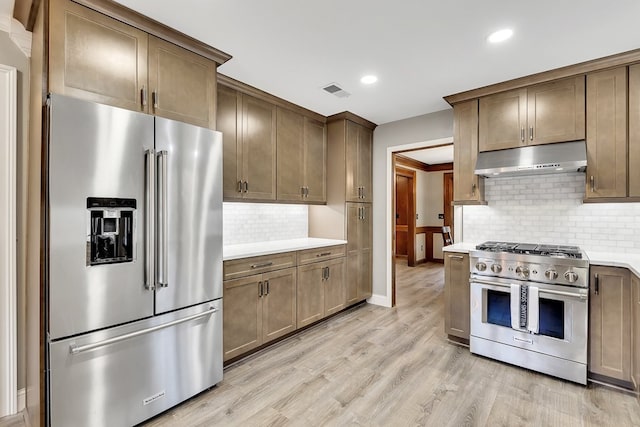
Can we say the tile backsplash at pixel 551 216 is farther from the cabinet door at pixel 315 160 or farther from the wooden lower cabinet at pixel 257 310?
the wooden lower cabinet at pixel 257 310

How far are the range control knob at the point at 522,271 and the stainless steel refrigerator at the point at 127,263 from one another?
2481mm

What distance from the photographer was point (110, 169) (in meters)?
1.80

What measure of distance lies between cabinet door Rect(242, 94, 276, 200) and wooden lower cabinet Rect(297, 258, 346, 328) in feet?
3.13

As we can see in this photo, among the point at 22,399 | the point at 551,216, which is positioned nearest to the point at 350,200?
the point at 551,216

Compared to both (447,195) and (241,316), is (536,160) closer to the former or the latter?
(241,316)

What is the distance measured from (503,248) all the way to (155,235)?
290cm

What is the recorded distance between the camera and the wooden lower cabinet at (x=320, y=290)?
3.37m

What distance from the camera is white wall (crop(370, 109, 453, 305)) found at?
4219 millimetres

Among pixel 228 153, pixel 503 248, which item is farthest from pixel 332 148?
pixel 503 248

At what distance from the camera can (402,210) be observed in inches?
311

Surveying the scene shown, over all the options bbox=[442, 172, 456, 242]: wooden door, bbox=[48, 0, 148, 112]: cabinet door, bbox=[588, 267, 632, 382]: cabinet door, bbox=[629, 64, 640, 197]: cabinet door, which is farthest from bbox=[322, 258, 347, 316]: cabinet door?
bbox=[442, 172, 456, 242]: wooden door

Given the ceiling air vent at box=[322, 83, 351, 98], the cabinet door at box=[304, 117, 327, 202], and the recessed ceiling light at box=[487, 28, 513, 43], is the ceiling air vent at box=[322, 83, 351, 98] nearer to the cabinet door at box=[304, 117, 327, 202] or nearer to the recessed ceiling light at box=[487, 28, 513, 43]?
the cabinet door at box=[304, 117, 327, 202]

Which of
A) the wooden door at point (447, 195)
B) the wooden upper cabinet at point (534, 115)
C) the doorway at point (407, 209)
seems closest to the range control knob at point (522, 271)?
the wooden upper cabinet at point (534, 115)

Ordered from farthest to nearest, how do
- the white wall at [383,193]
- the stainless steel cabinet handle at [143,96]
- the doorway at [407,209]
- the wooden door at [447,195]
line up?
the wooden door at [447,195] → the doorway at [407,209] → the white wall at [383,193] → the stainless steel cabinet handle at [143,96]
